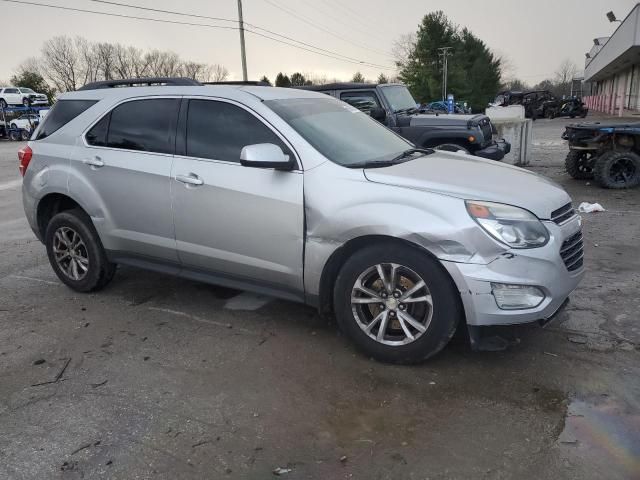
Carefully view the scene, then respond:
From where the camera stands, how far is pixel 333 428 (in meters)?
2.96

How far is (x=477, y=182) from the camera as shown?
355cm

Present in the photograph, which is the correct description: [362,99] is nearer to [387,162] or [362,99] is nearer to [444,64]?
[387,162]

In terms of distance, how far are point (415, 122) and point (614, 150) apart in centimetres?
384

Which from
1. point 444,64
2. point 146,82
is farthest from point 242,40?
point 146,82

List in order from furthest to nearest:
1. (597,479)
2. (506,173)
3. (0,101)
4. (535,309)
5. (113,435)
Answer: (0,101) < (506,173) < (535,309) < (113,435) < (597,479)

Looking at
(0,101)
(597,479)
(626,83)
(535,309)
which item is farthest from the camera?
(626,83)

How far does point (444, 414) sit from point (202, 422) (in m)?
1.37

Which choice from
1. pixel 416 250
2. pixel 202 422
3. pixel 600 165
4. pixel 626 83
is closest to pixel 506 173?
pixel 416 250

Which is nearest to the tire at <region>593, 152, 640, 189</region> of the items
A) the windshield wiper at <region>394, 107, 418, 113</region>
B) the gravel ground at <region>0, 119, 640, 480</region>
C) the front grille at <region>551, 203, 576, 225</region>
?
the windshield wiper at <region>394, 107, 418, 113</region>

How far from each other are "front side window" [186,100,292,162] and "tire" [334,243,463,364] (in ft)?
3.62

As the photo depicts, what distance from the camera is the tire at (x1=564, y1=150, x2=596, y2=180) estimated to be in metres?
11.1

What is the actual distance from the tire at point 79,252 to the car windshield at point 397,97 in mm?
6476

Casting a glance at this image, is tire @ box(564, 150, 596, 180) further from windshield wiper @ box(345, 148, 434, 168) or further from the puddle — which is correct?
the puddle

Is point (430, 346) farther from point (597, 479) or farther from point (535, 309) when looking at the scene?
point (597, 479)
